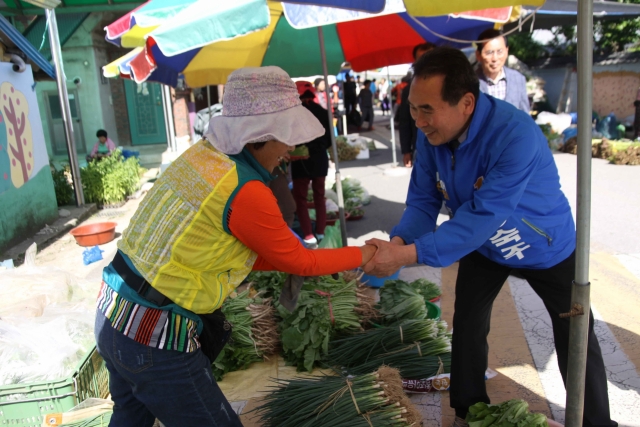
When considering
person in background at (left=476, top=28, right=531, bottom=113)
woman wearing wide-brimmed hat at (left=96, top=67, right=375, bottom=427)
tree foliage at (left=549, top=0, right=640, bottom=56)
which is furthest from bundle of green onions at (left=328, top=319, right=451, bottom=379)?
tree foliage at (left=549, top=0, right=640, bottom=56)

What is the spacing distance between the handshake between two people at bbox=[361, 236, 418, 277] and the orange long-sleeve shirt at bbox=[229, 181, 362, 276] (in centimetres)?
33

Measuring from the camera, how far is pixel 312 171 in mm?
6012

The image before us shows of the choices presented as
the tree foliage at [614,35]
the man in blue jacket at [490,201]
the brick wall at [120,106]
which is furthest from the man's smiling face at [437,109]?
the tree foliage at [614,35]

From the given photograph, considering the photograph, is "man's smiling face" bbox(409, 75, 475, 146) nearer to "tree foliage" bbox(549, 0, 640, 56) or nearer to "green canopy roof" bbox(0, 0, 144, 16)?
"green canopy roof" bbox(0, 0, 144, 16)

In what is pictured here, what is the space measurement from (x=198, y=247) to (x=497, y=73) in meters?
3.92

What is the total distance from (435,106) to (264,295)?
92.4 inches

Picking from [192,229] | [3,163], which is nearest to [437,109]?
[192,229]

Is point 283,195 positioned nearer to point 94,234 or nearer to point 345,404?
point 94,234

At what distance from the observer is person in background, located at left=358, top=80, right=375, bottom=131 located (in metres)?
18.7

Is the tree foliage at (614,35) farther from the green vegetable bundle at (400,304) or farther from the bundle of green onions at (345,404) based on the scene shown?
the bundle of green onions at (345,404)

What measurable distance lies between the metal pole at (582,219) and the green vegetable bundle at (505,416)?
412 millimetres

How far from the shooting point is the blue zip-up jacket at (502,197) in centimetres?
200

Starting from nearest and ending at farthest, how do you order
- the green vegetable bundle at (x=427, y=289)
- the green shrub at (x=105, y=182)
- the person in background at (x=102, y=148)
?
1. the green vegetable bundle at (x=427, y=289)
2. the green shrub at (x=105, y=182)
3. the person in background at (x=102, y=148)

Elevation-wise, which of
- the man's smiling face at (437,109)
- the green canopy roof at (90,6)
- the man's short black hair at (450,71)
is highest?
the green canopy roof at (90,6)
